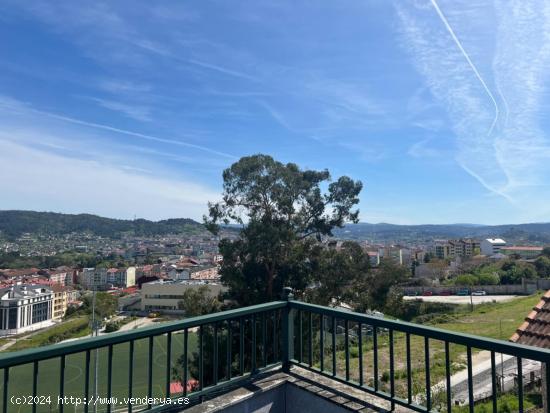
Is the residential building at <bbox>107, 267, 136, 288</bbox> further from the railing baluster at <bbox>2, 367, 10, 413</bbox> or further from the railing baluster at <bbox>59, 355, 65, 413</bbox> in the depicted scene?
the railing baluster at <bbox>2, 367, 10, 413</bbox>

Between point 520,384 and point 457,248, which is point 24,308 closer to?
point 520,384

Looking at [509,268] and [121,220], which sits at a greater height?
[121,220]

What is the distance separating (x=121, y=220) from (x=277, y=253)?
139846 millimetres

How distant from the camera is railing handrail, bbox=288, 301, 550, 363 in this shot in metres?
1.86

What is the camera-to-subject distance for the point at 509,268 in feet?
182

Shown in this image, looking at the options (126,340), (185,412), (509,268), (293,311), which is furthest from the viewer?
(509,268)

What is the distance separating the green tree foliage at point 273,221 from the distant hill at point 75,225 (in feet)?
321

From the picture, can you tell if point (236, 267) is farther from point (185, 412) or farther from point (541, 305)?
point (185, 412)

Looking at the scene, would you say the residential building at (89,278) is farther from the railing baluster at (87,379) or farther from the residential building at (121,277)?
the railing baluster at (87,379)

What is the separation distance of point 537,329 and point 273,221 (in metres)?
9.66

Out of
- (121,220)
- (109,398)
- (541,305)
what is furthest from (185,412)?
(121,220)

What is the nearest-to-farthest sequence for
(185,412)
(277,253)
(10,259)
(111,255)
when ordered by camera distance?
(185,412)
(277,253)
(10,259)
(111,255)

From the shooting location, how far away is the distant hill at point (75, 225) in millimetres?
114438

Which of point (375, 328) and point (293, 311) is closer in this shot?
point (375, 328)
